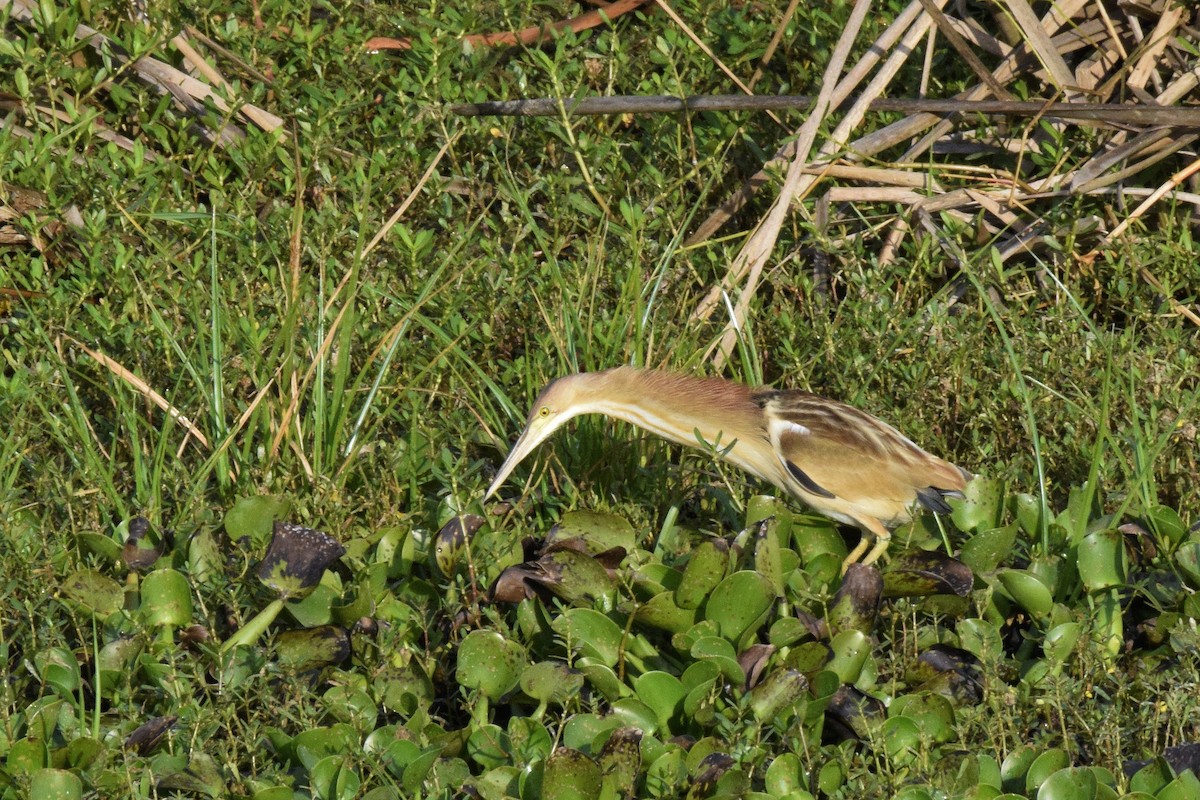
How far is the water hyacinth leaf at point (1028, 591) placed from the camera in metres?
3.37

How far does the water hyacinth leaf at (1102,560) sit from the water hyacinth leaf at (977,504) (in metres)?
0.35

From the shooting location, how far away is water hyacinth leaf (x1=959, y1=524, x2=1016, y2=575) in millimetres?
3564

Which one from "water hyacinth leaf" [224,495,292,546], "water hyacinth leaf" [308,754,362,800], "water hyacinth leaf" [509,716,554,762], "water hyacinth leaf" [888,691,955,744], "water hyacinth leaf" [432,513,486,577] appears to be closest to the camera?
"water hyacinth leaf" [308,754,362,800]

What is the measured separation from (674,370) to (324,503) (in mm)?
1070

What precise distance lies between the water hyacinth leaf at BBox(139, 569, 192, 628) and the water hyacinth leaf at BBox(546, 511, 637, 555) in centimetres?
83

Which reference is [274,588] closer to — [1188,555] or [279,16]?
[1188,555]

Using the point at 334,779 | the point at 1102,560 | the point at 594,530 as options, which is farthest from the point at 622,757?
the point at 1102,560

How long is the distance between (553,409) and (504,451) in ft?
1.26

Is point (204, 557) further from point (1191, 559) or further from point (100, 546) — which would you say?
point (1191, 559)

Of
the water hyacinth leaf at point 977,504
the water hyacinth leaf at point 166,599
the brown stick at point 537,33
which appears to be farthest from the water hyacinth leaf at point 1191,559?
the brown stick at point 537,33

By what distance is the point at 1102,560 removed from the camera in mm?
3436

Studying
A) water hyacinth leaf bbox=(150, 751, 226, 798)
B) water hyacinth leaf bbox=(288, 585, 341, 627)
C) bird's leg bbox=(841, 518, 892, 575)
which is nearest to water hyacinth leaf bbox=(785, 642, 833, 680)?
bird's leg bbox=(841, 518, 892, 575)

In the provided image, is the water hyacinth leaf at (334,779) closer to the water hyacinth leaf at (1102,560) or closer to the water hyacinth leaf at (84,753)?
the water hyacinth leaf at (84,753)

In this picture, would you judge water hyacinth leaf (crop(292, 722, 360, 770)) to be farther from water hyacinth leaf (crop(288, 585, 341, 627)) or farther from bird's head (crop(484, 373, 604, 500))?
bird's head (crop(484, 373, 604, 500))
